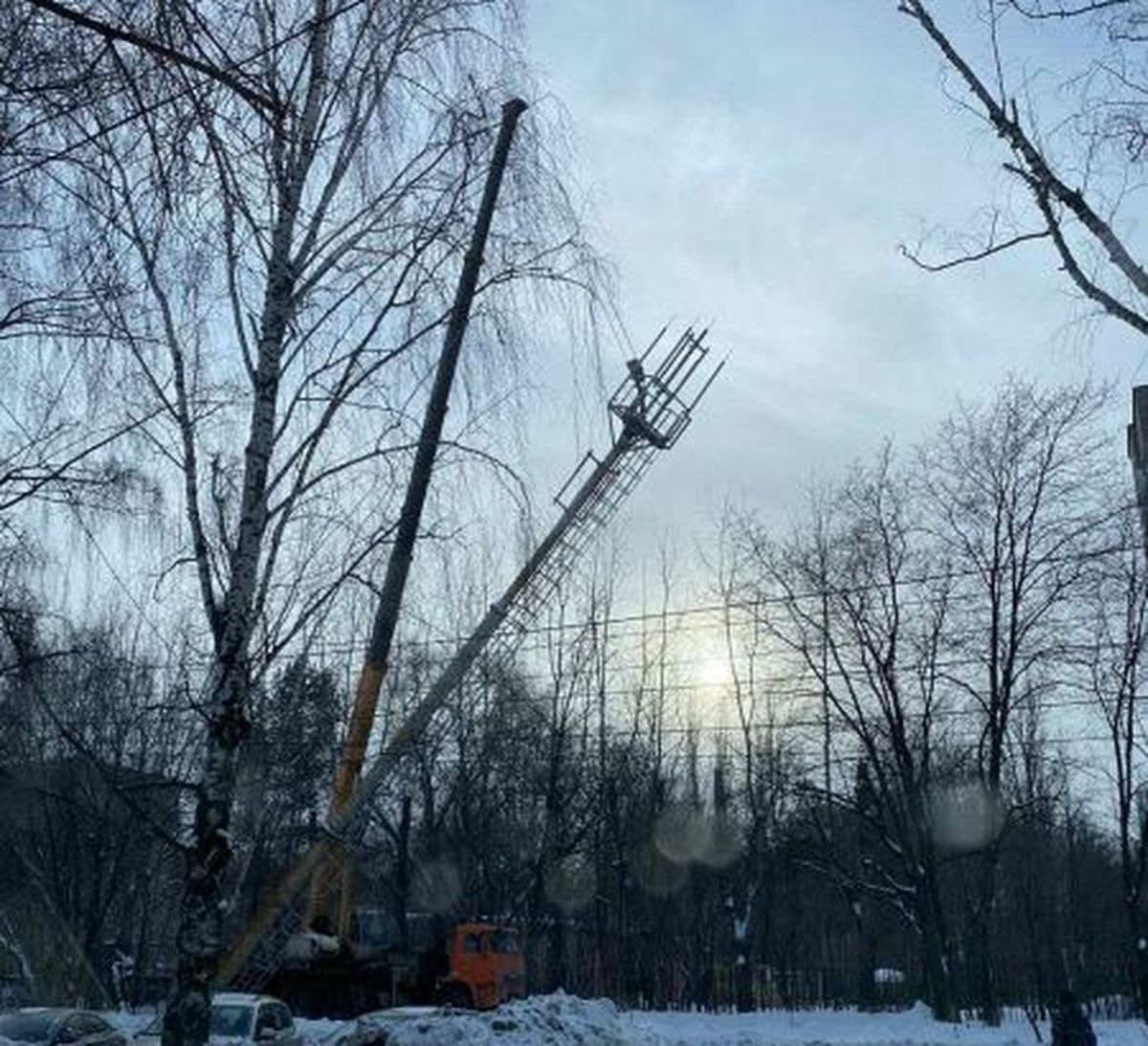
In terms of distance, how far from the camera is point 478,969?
33.6m

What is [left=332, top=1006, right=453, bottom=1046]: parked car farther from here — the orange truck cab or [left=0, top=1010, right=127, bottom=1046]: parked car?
the orange truck cab

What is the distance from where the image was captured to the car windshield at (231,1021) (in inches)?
843

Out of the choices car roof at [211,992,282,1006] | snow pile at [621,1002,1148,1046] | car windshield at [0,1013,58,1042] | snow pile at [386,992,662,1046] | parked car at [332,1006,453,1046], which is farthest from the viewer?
snow pile at [621,1002,1148,1046]

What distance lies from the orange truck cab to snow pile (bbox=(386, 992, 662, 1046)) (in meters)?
8.53

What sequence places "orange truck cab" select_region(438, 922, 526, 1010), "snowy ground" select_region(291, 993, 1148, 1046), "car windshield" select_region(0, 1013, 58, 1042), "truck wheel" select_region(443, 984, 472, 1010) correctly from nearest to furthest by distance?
"car windshield" select_region(0, 1013, 58, 1042), "snowy ground" select_region(291, 993, 1148, 1046), "truck wheel" select_region(443, 984, 472, 1010), "orange truck cab" select_region(438, 922, 526, 1010)

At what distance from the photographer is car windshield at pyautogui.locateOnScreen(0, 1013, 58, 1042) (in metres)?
20.9

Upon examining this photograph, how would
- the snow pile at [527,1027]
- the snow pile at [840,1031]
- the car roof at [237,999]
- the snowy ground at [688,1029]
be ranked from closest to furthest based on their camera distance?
the car roof at [237,999] < the snow pile at [527,1027] < the snowy ground at [688,1029] < the snow pile at [840,1031]

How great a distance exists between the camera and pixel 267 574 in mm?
11711

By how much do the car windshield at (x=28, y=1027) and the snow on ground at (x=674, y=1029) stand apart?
4.20 meters

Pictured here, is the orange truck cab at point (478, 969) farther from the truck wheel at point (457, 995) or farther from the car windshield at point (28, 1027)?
the car windshield at point (28, 1027)

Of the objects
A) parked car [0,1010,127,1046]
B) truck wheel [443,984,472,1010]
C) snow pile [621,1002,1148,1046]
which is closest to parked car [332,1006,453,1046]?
parked car [0,1010,127,1046]

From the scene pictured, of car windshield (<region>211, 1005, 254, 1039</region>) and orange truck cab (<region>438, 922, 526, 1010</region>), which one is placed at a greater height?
orange truck cab (<region>438, 922, 526, 1010</region>)

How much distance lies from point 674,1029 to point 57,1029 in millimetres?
19495

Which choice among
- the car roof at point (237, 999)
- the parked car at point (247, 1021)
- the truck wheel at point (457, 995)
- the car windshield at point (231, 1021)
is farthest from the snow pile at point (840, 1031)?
the car windshield at point (231, 1021)
